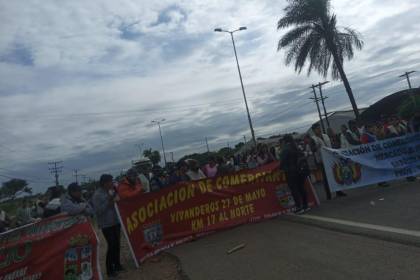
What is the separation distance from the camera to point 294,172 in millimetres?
10539

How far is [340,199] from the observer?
11.2 m

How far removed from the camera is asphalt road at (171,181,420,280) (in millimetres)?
5523

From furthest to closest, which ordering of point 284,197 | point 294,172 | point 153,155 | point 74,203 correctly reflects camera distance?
point 153,155 < point 284,197 < point 294,172 < point 74,203

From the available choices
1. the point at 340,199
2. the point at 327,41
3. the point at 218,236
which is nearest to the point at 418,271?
the point at 218,236

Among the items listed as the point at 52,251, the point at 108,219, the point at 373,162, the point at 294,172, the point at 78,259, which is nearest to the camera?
the point at 52,251

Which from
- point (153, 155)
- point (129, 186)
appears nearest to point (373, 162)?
point (129, 186)

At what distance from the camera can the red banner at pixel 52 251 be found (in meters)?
6.82

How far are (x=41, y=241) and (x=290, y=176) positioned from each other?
5.76 meters

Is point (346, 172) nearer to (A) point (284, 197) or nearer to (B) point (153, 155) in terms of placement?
(A) point (284, 197)

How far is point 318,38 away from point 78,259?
23934mm

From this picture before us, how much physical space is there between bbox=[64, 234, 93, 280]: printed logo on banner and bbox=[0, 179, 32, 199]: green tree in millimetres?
89239

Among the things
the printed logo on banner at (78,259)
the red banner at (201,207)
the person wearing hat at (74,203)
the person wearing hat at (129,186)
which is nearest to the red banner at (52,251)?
the printed logo on banner at (78,259)

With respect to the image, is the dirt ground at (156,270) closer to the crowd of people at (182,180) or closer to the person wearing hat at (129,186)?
the crowd of people at (182,180)

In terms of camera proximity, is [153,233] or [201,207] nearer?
[153,233]
